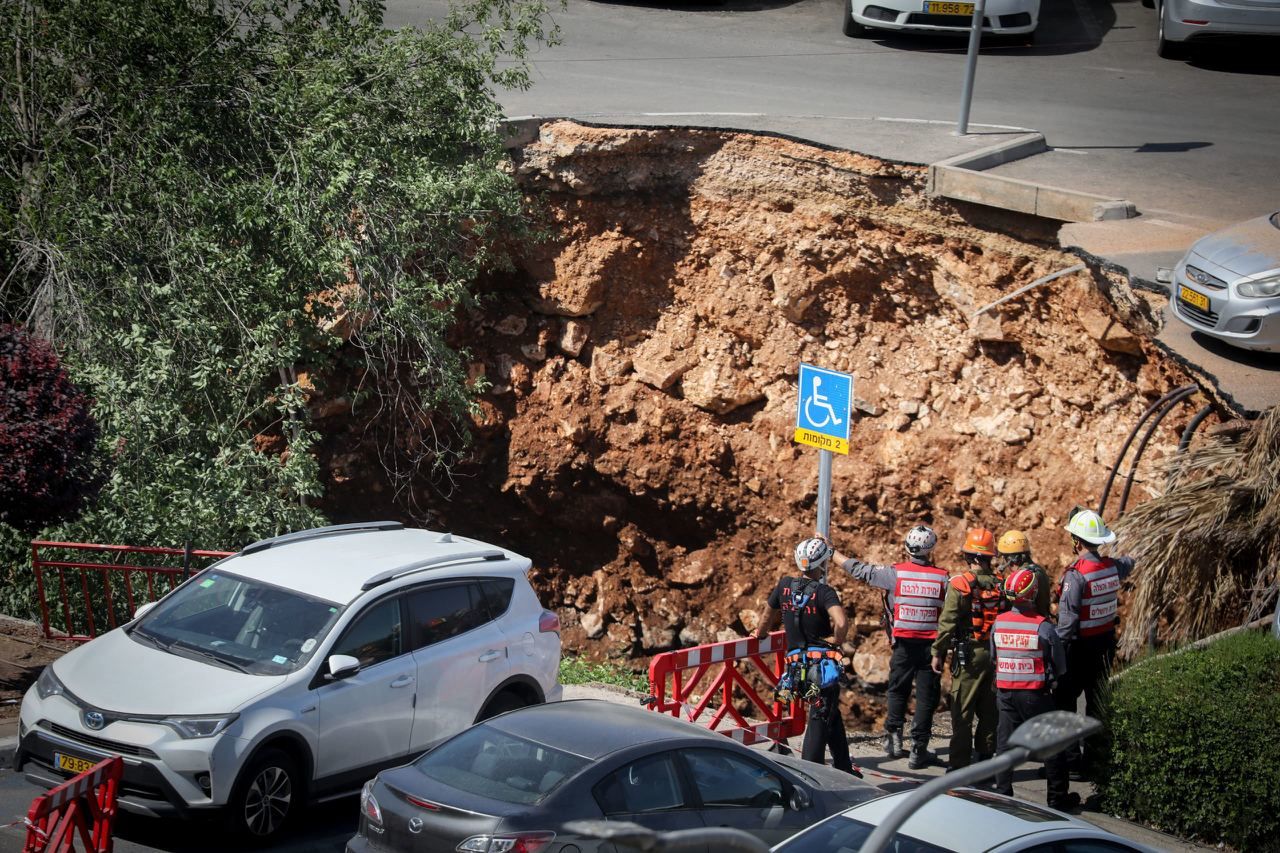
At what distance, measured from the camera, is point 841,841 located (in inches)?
217

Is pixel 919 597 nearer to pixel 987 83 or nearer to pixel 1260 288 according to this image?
pixel 1260 288

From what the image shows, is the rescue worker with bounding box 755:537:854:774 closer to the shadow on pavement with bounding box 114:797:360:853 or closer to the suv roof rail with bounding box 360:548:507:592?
the suv roof rail with bounding box 360:548:507:592

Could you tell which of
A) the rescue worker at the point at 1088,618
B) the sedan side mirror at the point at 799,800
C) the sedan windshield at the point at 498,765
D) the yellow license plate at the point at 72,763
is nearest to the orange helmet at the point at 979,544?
the rescue worker at the point at 1088,618

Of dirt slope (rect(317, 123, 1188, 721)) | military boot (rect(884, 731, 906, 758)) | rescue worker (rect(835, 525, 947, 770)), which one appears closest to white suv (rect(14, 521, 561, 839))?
rescue worker (rect(835, 525, 947, 770))

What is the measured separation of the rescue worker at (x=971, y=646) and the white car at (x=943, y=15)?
11167mm

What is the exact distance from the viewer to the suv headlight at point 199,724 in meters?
7.13

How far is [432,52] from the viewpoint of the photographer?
1230 centimetres

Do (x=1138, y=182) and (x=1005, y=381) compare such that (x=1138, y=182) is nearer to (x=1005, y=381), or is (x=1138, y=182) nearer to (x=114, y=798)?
(x=1005, y=381)

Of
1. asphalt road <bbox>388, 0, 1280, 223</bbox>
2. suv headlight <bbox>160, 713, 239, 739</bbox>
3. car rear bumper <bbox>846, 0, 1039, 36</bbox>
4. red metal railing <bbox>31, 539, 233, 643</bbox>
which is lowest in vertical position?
red metal railing <bbox>31, 539, 233, 643</bbox>

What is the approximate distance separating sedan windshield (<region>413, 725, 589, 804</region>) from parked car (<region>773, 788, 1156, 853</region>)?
1.30m

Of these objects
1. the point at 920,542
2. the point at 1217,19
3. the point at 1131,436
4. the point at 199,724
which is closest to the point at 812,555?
the point at 920,542

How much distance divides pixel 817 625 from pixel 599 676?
4678 millimetres

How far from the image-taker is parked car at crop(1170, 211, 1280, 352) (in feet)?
33.3

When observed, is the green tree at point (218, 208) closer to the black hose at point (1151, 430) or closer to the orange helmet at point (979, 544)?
the orange helmet at point (979, 544)
